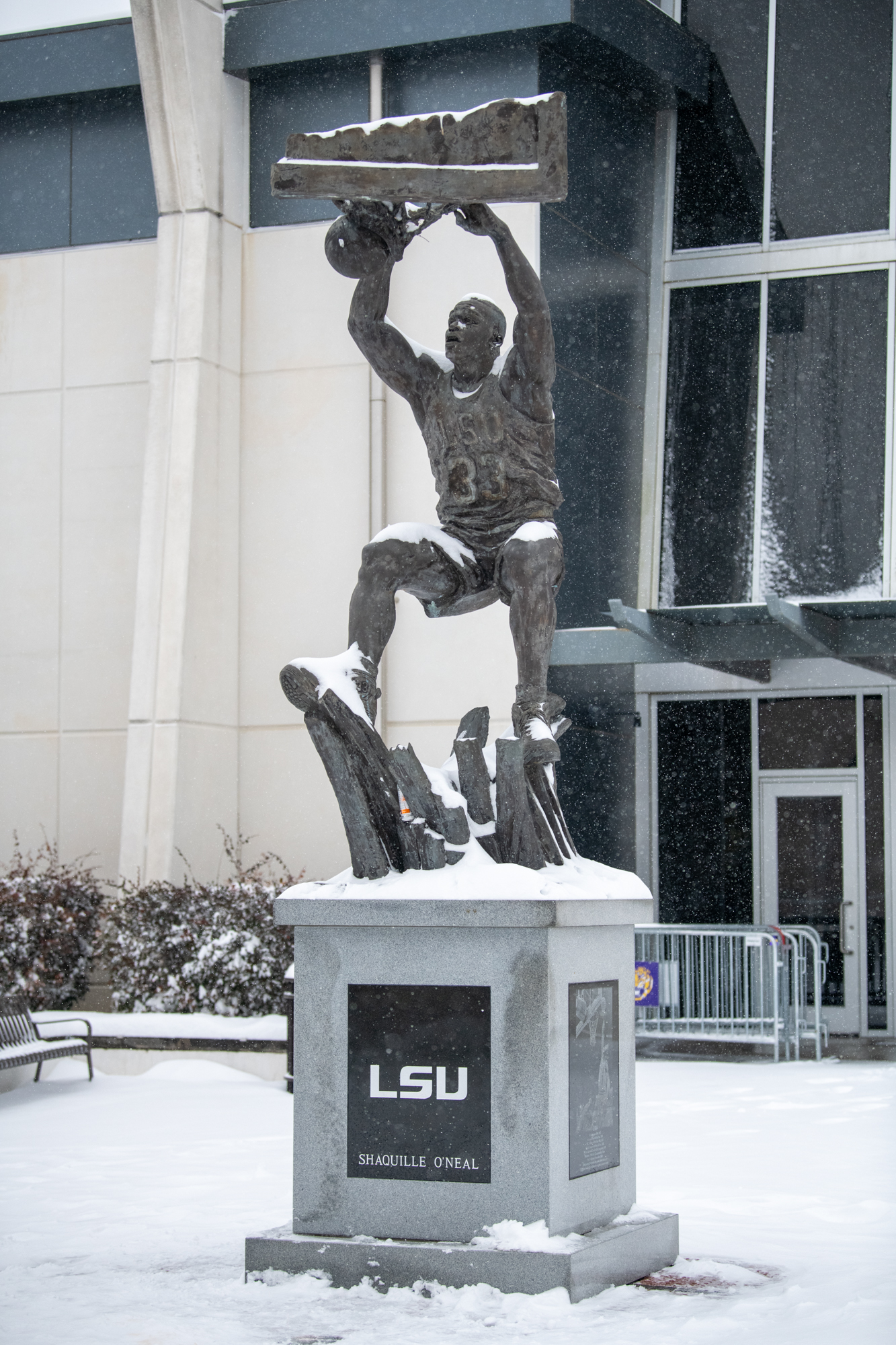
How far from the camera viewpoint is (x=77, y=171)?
17.4 meters

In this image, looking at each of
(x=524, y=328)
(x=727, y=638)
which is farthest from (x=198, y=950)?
(x=524, y=328)

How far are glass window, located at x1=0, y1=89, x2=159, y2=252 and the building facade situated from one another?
4cm

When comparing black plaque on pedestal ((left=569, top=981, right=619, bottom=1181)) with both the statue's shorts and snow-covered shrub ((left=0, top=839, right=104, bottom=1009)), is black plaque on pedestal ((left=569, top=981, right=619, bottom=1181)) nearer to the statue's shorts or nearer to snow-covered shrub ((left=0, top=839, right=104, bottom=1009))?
the statue's shorts

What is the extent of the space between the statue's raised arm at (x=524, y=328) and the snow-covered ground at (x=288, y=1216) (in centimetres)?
349

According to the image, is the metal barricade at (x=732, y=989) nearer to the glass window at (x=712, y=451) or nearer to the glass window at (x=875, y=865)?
the glass window at (x=875, y=865)

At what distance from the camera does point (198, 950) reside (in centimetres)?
1402

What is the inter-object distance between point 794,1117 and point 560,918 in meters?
6.09

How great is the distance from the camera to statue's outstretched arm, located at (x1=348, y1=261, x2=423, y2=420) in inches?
266

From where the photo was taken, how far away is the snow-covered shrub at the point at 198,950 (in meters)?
13.8

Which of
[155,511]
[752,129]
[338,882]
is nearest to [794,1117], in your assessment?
[338,882]

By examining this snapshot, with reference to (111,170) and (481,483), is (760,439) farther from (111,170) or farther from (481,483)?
(481,483)

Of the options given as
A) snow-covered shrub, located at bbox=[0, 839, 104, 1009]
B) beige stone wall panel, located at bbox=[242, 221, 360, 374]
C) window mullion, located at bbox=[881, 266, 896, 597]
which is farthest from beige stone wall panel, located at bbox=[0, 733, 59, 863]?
window mullion, located at bbox=[881, 266, 896, 597]

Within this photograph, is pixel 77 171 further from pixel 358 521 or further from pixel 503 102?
pixel 503 102

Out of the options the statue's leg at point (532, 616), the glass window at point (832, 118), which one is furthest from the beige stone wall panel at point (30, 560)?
the statue's leg at point (532, 616)
